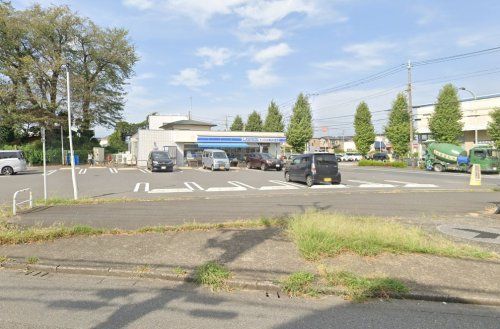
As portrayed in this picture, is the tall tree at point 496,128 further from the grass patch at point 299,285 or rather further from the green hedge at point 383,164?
the grass patch at point 299,285

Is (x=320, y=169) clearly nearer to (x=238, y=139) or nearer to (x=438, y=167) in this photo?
(x=438, y=167)

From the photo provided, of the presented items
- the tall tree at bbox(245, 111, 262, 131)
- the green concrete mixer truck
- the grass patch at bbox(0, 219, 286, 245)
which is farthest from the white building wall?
the grass patch at bbox(0, 219, 286, 245)

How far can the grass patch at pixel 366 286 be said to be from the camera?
4.55m

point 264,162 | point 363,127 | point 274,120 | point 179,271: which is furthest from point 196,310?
point 274,120

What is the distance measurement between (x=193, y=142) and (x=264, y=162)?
1118cm

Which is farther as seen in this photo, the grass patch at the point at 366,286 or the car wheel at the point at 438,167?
the car wheel at the point at 438,167

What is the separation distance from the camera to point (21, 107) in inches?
1641

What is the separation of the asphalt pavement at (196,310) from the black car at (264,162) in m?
28.1

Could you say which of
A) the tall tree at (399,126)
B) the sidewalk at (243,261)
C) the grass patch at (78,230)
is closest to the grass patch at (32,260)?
the sidewalk at (243,261)

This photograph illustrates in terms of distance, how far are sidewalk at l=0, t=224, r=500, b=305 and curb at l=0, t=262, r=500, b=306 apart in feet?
0.05

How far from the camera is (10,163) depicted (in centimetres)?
2744

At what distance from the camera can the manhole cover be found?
7162 millimetres

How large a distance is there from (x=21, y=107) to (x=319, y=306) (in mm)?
46006

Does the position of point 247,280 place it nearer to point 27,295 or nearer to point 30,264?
point 27,295
